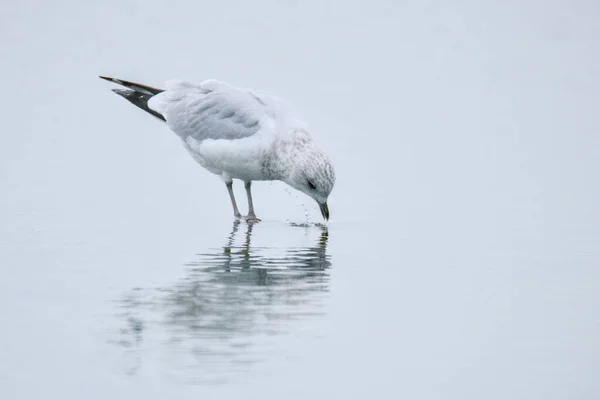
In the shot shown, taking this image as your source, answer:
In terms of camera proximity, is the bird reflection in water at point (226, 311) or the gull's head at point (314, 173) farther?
the gull's head at point (314, 173)

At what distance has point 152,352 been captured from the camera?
573 cm

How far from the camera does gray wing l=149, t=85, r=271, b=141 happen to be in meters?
10.8

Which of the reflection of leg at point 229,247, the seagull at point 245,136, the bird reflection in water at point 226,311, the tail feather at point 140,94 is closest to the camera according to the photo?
the bird reflection in water at point 226,311

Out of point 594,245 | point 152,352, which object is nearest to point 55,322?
point 152,352

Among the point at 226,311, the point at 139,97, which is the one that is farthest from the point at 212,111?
the point at 226,311

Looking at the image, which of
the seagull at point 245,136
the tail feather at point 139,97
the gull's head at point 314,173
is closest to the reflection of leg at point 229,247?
the seagull at point 245,136

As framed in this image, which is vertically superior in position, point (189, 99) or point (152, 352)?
point (189, 99)

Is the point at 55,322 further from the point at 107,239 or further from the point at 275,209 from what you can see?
the point at 275,209

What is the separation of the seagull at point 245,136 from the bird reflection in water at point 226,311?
1.71 m

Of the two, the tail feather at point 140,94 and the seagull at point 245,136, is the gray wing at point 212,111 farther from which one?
the tail feather at point 140,94

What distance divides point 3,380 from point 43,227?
4890mm

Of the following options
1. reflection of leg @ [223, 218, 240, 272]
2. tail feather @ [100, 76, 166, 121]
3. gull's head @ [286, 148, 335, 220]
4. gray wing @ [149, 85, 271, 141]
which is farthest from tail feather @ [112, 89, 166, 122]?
gull's head @ [286, 148, 335, 220]

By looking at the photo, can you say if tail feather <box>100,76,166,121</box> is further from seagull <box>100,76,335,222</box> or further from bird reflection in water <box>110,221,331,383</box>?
bird reflection in water <box>110,221,331,383</box>

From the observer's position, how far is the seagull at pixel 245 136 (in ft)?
34.0
